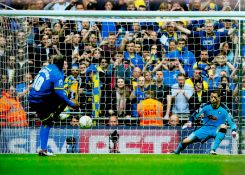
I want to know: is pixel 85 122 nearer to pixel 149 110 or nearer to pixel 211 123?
pixel 149 110

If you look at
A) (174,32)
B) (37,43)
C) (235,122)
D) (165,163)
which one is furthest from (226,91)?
(37,43)

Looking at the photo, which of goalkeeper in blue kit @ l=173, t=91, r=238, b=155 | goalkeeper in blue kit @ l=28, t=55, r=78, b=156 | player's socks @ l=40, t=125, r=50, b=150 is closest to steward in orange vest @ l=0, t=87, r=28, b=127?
goalkeeper in blue kit @ l=28, t=55, r=78, b=156

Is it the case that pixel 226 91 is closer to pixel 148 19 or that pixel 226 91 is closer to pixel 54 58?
pixel 148 19

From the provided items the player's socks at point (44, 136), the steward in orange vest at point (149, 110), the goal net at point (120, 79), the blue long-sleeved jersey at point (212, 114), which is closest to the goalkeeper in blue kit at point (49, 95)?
the player's socks at point (44, 136)

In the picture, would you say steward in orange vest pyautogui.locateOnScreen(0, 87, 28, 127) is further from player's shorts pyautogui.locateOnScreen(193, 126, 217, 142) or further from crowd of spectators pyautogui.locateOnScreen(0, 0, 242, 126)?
player's shorts pyautogui.locateOnScreen(193, 126, 217, 142)

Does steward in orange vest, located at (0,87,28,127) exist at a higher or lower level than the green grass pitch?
higher

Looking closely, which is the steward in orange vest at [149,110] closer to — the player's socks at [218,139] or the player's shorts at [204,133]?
the player's shorts at [204,133]

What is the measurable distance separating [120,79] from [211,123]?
1529 millimetres

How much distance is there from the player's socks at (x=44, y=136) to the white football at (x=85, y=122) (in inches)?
28.5

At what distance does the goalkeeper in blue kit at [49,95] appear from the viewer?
9992mm

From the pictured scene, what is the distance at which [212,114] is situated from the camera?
1079 centimetres

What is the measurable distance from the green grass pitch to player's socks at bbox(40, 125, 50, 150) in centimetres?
22

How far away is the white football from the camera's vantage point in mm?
10539

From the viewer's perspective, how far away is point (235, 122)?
1054 centimetres
